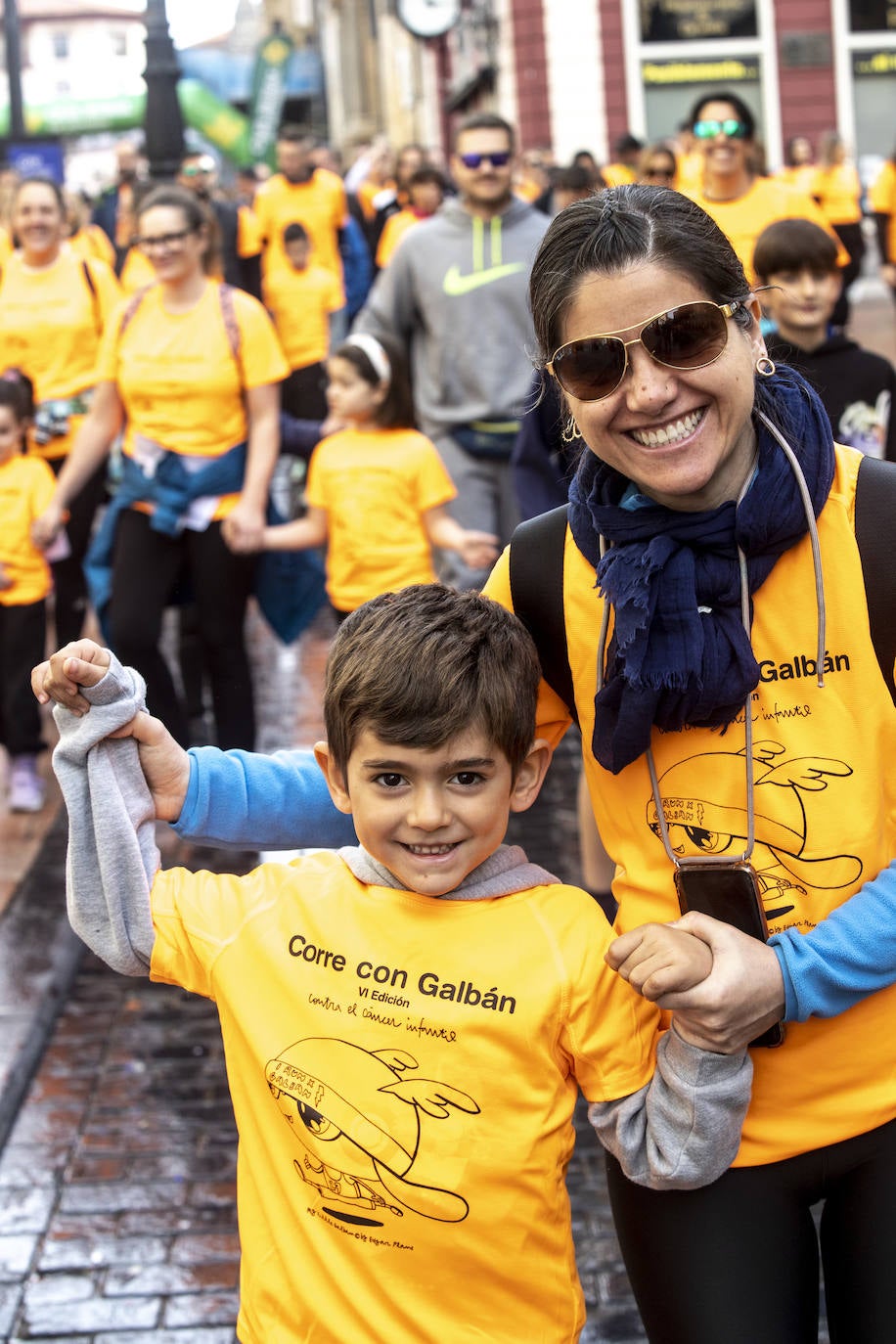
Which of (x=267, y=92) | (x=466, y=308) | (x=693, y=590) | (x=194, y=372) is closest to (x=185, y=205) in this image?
(x=194, y=372)

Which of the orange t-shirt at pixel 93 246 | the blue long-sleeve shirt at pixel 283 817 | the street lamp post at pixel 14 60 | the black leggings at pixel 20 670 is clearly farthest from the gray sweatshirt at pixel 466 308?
the street lamp post at pixel 14 60

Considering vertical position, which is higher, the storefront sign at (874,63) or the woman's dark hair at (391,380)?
the storefront sign at (874,63)

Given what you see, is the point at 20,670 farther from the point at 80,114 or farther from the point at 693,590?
the point at 80,114

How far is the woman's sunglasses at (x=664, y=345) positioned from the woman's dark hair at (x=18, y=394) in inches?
209

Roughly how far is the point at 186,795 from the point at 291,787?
0.51 feet

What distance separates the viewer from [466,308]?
6.62m

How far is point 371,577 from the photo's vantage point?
655 cm

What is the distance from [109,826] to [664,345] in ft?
3.16

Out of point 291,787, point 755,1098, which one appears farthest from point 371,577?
point 755,1098

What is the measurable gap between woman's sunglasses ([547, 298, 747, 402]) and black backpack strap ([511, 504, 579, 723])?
0.83ft

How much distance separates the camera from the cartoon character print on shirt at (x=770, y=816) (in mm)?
2258

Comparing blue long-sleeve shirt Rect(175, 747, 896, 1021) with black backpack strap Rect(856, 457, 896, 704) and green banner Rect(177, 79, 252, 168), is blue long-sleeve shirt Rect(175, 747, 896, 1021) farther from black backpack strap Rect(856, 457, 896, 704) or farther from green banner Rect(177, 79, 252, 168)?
green banner Rect(177, 79, 252, 168)

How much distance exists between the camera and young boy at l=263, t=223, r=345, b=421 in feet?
37.3

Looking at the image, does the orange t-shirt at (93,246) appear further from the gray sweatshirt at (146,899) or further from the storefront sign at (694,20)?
the storefront sign at (694,20)
